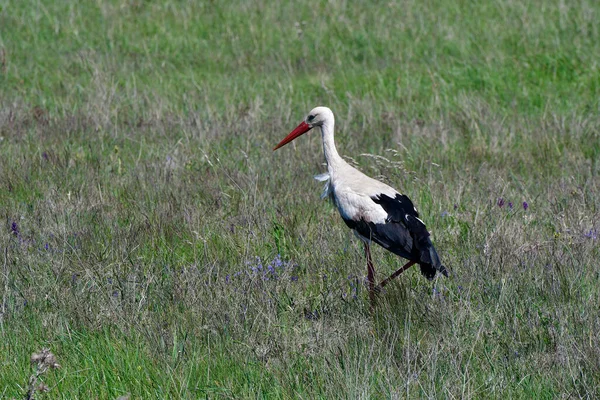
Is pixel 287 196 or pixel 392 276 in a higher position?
pixel 392 276

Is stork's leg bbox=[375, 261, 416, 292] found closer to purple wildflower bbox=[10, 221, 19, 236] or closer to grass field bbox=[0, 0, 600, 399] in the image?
grass field bbox=[0, 0, 600, 399]

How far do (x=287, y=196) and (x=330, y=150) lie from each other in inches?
28.8

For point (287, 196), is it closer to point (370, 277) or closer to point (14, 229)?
point (370, 277)

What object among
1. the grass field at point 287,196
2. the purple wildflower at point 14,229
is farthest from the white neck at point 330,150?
the purple wildflower at point 14,229

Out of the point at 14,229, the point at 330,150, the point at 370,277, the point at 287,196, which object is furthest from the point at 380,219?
the point at 14,229

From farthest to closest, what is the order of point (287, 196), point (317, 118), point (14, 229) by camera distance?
point (287, 196)
point (317, 118)
point (14, 229)

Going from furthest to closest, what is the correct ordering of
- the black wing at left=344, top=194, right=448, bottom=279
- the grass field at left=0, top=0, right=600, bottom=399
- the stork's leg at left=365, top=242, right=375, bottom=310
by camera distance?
the black wing at left=344, top=194, right=448, bottom=279 < the stork's leg at left=365, top=242, right=375, bottom=310 < the grass field at left=0, top=0, right=600, bottom=399

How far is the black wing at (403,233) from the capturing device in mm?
4348

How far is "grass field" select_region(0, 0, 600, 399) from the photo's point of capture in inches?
139

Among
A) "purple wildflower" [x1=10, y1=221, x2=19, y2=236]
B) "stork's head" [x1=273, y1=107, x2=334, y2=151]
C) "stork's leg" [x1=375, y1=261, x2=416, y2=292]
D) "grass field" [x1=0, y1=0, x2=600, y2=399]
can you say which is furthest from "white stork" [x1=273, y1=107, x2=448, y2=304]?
"purple wildflower" [x1=10, y1=221, x2=19, y2=236]

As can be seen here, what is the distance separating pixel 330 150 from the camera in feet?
17.4

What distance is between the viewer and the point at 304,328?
3871 mm

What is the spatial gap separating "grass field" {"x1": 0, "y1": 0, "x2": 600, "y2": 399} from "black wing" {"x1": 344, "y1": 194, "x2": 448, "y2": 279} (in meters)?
0.12

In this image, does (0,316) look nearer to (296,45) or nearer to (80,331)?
(80,331)
